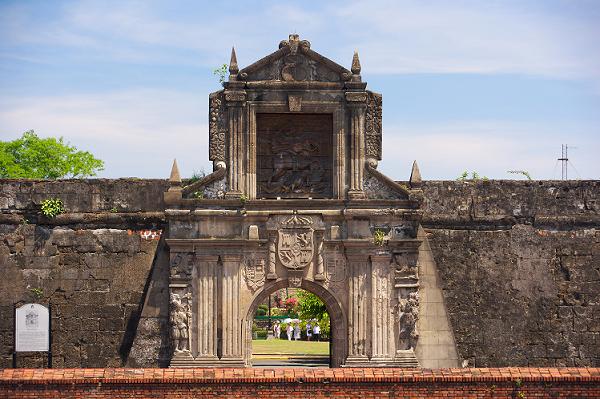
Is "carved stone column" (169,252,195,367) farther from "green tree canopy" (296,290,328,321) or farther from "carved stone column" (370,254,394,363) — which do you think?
"green tree canopy" (296,290,328,321)

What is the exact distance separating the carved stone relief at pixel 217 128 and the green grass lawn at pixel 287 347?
12.6 m

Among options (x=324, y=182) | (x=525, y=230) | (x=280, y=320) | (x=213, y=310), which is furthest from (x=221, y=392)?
(x=280, y=320)

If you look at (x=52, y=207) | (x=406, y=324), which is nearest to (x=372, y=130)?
(x=406, y=324)

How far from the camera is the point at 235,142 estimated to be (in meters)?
23.6

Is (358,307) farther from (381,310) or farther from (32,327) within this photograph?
(32,327)

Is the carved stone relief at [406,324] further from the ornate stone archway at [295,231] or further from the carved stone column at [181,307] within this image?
the carved stone column at [181,307]

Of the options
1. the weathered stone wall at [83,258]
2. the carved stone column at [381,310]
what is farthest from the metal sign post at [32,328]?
Answer: the carved stone column at [381,310]

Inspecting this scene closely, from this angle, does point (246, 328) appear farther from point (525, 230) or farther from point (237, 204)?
point (525, 230)

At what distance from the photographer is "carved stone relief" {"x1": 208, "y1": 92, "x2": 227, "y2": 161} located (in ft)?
77.5

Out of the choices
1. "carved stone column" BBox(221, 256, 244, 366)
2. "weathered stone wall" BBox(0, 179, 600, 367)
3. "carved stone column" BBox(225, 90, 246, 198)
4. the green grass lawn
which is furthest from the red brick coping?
the green grass lawn

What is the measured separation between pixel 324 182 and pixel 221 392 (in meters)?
6.75

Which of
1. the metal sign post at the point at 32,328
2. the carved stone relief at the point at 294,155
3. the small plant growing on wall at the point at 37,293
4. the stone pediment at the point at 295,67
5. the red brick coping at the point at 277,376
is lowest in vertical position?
the red brick coping at the point at 277,376

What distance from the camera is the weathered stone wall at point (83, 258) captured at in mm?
24281

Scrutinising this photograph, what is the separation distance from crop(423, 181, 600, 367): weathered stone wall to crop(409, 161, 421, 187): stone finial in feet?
2.07
